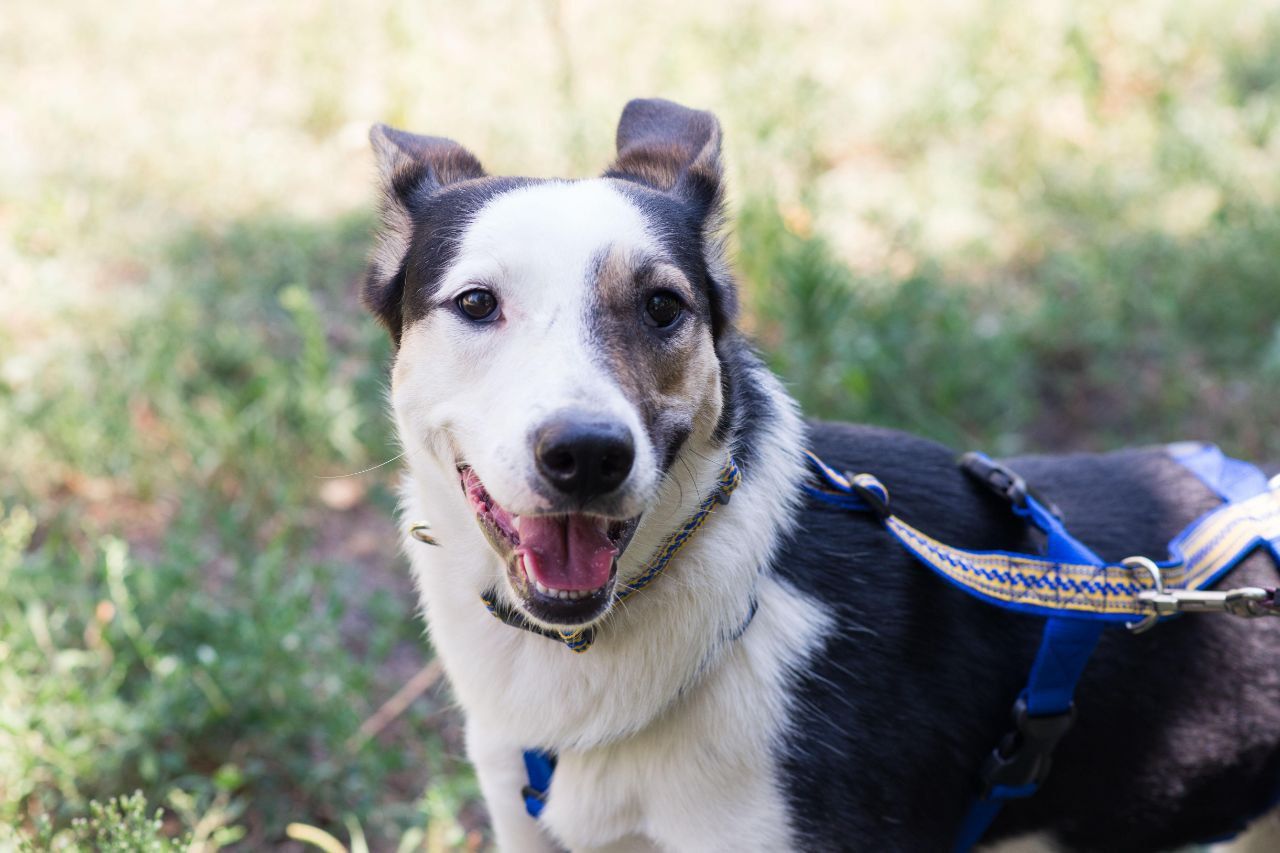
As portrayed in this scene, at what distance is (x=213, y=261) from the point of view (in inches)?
217

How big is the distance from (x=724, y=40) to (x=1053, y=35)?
6.52ft

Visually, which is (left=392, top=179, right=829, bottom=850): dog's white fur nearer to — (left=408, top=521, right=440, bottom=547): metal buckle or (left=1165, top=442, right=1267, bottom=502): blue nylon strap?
(left=408, top=521, right=440, bottom=547): metal buckle

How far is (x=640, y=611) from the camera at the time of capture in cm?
220

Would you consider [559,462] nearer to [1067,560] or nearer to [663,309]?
[663,309]

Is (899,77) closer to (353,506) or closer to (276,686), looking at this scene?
(353,506)

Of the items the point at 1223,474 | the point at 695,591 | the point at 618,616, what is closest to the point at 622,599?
the point at 618,616

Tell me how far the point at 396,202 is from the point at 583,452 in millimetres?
969

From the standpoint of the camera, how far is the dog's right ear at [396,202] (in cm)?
248

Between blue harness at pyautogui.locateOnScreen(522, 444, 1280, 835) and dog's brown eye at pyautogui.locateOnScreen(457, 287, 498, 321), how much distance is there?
0.74 meters

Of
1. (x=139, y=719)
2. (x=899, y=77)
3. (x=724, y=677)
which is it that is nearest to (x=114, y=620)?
(x=139, y=719)

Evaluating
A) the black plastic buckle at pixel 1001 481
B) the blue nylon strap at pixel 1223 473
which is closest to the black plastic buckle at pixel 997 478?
the black plastic buckle at pixel 1001 481

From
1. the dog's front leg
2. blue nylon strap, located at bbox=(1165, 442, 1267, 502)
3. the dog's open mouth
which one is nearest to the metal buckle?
the dog's open mouth

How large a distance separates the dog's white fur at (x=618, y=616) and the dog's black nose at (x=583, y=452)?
138 mm

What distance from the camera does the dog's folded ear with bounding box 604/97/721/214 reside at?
250cm
